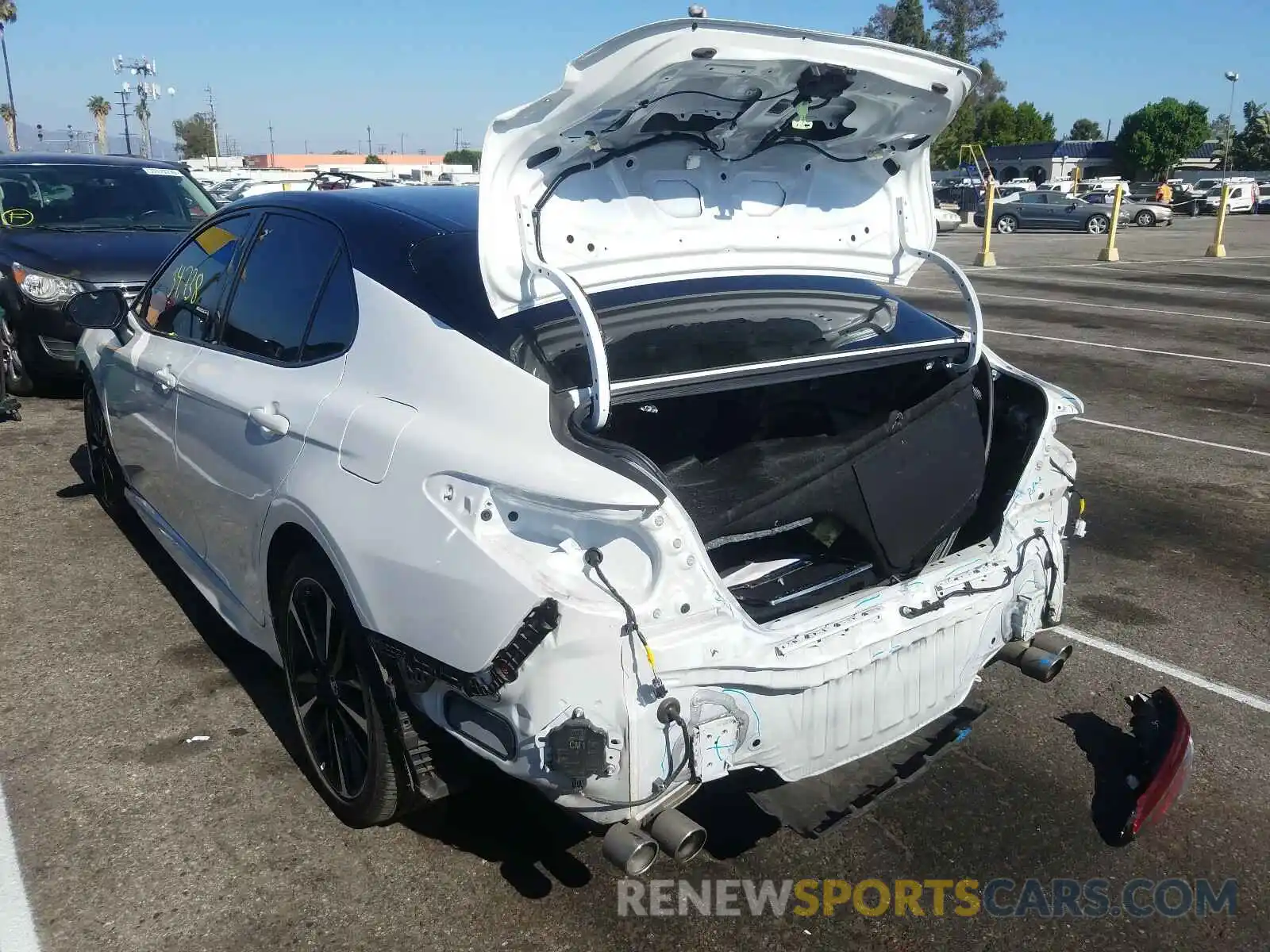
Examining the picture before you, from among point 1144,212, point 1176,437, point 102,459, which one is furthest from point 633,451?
point 1144,212

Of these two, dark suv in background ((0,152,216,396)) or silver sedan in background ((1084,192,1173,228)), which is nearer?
dark suv in background ((0,152,216,396))

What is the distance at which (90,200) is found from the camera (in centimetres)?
905

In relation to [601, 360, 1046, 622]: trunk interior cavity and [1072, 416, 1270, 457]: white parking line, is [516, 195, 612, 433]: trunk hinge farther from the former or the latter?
[1072, 416, 1270, 457]: white parking line

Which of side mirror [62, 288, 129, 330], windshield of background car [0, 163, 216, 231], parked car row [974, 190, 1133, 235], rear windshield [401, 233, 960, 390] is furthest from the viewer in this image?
parked car row [974, 190, 1133, 235]

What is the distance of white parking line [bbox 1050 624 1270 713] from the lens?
388cm

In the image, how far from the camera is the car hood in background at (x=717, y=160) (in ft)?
8.46

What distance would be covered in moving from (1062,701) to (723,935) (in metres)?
1.80

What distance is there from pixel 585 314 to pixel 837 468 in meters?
0.84

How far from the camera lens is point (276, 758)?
11.3ft

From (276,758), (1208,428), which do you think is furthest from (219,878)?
(1208,428)

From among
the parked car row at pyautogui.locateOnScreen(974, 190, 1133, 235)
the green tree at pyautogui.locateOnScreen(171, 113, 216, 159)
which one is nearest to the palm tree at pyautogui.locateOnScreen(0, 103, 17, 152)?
the green tree at pyautogui.locateOnScreen(171, 113, 216, 159)

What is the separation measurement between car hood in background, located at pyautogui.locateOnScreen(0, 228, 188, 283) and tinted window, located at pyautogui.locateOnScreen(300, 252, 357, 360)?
5155 mm

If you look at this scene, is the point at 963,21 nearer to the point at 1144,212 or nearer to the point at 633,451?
the point at 1144,212

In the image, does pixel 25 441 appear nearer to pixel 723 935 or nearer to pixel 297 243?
pixel 297 243
